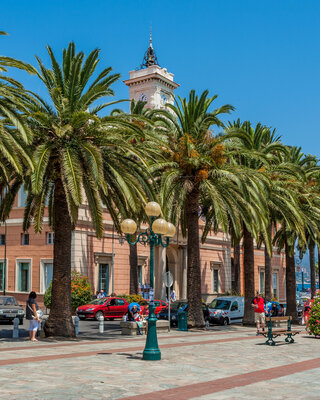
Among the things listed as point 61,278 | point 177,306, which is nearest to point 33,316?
point 61,278

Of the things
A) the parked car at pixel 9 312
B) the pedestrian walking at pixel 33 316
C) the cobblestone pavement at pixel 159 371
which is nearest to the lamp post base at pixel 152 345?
the cobblestone pavement at pixel 159 371

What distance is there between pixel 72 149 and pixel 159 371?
360 inches

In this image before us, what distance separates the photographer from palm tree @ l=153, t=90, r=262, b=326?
23.8 m

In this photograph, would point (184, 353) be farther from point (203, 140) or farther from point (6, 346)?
point (203, 140)

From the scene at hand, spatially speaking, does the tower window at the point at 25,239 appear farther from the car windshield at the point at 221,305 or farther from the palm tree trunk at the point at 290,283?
the palm tree trunk at the point at 290,283

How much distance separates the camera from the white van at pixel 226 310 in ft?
105

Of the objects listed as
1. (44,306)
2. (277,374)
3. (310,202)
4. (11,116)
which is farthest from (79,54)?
(44,306)

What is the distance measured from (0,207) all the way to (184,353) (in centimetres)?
937

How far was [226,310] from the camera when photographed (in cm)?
3262

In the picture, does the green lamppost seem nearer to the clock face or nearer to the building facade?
the building facade

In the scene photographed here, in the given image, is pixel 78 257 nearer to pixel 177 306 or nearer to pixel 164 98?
pixel 177 306

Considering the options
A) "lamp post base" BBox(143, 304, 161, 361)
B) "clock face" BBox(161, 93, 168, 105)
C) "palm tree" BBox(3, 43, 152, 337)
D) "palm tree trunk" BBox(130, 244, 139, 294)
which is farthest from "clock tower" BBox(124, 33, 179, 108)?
"lamp post base" BBox(143, 304, 161, 361)

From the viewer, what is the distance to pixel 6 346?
691 inches

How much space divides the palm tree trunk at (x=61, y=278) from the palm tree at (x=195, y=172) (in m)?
4.70
